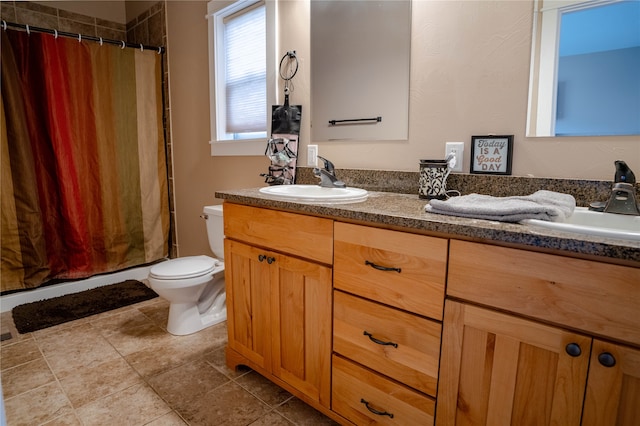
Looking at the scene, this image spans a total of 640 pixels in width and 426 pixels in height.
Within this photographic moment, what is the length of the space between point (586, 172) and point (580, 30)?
47 cm

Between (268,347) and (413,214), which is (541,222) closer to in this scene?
(413,214)

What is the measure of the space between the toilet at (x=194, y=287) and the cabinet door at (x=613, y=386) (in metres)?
1.79

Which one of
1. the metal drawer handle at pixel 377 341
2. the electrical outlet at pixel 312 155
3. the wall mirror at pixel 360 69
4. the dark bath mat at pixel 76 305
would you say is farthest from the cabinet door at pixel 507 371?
the dark bath mat at pixel 76 305

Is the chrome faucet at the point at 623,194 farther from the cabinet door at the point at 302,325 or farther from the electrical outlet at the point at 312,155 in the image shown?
the electrical outlet at the point at 312,155

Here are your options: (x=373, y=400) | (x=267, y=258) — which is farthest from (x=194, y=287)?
(x=373, y=400)

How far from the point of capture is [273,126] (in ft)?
6.89

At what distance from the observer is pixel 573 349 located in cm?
83

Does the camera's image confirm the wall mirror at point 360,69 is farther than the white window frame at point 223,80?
No

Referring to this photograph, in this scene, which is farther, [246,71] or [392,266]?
[246,71]

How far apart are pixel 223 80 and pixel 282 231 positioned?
4.97 feet

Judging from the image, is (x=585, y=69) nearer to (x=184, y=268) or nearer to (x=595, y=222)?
(x=595, y=222)

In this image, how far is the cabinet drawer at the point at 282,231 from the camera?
129cm

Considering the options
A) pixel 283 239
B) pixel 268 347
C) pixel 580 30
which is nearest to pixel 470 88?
pixel 580 30

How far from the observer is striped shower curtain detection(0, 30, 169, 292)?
2469 millimetres
